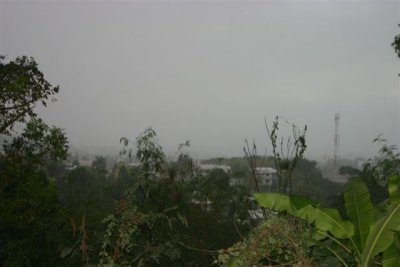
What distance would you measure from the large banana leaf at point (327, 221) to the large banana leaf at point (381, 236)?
31cm

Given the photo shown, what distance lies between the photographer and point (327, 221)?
2930 millimetres

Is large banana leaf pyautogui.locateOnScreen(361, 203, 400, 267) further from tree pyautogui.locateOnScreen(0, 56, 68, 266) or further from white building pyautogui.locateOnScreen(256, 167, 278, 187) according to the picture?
tree pyautogui.locateOnScreen(0, 56, 68, 266)

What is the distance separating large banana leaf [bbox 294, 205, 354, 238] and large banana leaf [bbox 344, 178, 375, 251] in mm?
87

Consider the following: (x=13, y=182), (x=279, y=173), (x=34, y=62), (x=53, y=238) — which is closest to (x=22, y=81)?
(x=34, y=62)

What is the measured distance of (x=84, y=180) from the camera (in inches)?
579

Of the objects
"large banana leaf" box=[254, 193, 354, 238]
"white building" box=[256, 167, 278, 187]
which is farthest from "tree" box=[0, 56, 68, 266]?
"large banana leaf" box=[254, 193, 354, 238]

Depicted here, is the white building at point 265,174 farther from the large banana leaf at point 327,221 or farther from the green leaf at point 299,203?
the large banana leaf at point 327,221

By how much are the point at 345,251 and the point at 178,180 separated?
2.20 metres

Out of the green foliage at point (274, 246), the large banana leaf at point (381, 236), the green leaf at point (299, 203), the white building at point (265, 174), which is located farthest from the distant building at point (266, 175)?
the green foliage at point (274, 246)

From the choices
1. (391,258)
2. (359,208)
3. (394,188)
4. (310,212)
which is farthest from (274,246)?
(394,188)

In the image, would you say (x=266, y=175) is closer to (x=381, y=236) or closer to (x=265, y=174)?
(x=265, y=174)

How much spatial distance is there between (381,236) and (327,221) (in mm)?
439

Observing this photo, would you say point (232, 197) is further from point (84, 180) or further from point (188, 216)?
point (84, 180)

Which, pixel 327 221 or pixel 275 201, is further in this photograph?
pixel 275 201
